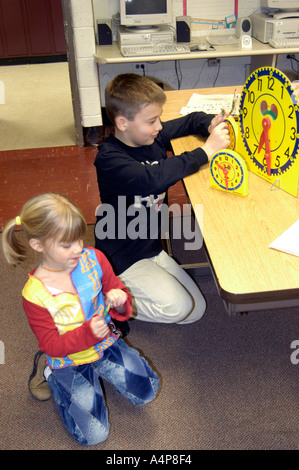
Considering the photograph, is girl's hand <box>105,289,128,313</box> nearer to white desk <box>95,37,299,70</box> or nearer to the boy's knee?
the boy's knee

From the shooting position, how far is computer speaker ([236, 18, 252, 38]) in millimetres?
3453

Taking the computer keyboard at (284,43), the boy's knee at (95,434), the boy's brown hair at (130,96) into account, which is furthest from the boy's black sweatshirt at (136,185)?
the computer keyboard at (284,43)

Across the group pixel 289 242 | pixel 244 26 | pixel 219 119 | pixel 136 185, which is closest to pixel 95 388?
pixel 136 185

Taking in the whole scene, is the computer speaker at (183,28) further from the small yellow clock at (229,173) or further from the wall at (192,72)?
the small yellow clock at (229,173)

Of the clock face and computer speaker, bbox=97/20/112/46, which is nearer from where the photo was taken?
the clock face

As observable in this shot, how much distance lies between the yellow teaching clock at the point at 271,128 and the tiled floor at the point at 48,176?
135 centimetres

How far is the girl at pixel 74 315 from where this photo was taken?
1.23 m

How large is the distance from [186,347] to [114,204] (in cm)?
60

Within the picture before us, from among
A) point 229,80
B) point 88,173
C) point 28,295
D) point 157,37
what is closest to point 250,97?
point 28,295

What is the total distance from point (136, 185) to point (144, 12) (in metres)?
2.34

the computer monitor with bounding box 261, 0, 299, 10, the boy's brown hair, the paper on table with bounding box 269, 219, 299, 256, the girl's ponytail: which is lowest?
the girl's ponytail

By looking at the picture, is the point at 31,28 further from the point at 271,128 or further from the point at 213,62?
the point at 271,128

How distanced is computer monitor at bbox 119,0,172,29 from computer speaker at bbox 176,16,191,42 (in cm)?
8

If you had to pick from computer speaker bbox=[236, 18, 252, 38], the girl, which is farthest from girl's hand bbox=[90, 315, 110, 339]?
computer speaker bbox=[236, 18, 252, 38]
